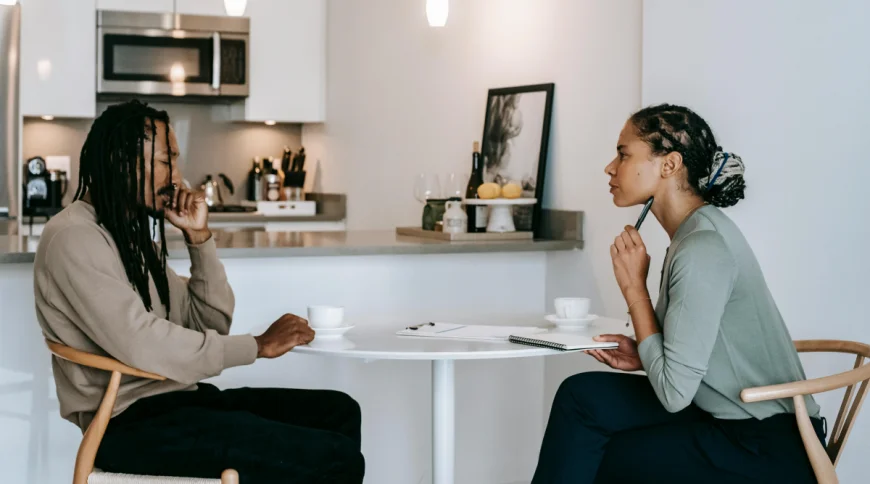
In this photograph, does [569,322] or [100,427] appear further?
[569,322]

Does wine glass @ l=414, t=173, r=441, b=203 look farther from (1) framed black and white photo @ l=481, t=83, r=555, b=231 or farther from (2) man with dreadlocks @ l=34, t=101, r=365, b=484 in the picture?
(2) man with dreadlocks @ l=34, t=101, r=365, b=484

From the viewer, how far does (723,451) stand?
6.16 ft

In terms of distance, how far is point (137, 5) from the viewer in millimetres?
4988

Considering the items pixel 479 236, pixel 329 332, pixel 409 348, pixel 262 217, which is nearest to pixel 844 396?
pixel 409 348

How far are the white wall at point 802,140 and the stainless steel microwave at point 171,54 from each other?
2.98 meters

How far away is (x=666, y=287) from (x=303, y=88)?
11.6 feet

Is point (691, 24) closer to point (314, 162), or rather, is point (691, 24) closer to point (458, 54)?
point (458, 54)

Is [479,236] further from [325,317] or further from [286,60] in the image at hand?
[286,60]

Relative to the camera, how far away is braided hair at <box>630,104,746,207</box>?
1.95 m

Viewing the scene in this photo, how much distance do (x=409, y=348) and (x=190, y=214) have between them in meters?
0.66

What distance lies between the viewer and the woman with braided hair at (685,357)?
184 cm

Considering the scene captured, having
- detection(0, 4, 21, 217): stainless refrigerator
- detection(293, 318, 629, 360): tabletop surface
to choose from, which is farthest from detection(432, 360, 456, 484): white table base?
detection(0, 4, 21, 217): stainless refrigerator

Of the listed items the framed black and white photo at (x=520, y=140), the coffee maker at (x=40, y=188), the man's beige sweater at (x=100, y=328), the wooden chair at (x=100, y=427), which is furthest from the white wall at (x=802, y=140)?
the coffee maker at (x=40, y=188)

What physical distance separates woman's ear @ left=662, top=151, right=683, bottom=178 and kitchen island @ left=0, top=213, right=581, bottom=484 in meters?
0.80
